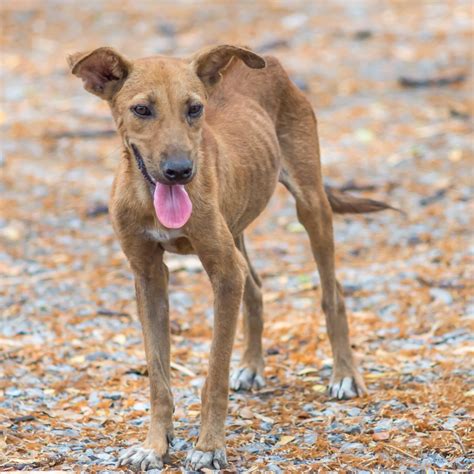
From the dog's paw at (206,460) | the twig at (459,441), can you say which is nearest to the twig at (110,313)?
the dog's paw at (206,460)

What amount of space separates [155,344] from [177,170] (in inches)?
45.6

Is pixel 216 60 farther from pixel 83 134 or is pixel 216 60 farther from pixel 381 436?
pixel 83 134

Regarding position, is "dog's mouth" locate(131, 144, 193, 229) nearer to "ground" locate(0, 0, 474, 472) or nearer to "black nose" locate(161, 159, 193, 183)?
"black nose" locate(161, 159, 193, 183)

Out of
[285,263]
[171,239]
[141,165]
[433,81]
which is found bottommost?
[285,263]

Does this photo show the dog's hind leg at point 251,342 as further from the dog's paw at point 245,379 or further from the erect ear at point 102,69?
the erect ear at point 102,69

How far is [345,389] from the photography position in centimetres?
661

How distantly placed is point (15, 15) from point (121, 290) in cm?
1067

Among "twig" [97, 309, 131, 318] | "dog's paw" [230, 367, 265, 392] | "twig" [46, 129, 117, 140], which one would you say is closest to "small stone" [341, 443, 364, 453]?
"dog's paw" [230, 367, 265, 392]

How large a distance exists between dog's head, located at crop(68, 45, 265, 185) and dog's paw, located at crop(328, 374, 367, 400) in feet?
6.88

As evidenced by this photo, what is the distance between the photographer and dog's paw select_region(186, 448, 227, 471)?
5.28 m

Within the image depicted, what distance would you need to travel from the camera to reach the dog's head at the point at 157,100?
5.04 m

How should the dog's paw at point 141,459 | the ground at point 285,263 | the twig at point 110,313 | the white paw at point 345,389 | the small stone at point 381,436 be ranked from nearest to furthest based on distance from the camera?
the dog's paw at point 141,459 < the small stone at point 381,436 < the ground at point 285,263 < the white paw at point 345,389 < the twig at point 110,313

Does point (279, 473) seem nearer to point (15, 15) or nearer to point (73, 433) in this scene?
point (73, 433)

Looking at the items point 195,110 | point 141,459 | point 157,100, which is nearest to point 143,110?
point 157,100
